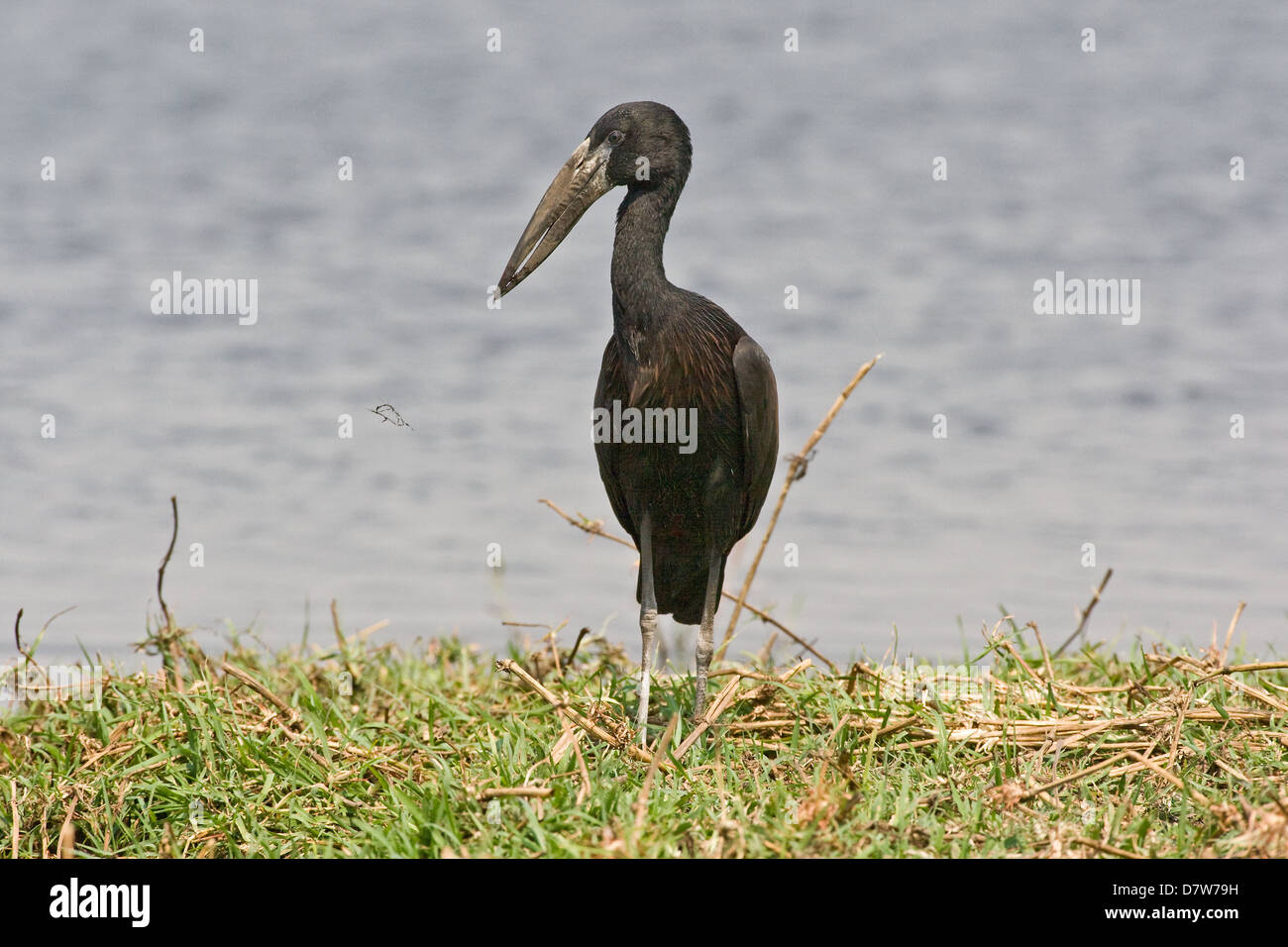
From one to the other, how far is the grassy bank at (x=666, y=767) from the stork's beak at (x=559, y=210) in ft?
5.76

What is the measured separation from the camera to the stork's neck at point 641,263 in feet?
15.8

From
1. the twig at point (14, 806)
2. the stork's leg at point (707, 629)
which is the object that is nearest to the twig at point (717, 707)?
the stork's leg at point (707, 629)

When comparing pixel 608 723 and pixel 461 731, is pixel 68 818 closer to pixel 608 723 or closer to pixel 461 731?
pixel 461 731

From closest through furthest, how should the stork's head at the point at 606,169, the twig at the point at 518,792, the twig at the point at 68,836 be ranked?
the twig at the point at 518,792, the twig at the point at 68,836, the stork's head at the point at 606,169

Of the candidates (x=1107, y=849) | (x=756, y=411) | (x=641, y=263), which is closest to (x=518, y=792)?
(x=1107, y=849)

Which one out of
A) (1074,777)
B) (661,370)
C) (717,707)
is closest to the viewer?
(1074,777)

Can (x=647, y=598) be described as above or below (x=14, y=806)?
above

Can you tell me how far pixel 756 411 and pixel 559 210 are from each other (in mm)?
1200

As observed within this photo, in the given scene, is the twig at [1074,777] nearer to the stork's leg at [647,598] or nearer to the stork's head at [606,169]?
the stork's leg at [647,598]

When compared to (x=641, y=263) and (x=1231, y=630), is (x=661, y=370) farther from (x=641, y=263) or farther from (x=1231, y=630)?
(x=1231, y=630)

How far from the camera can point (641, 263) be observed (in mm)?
4852

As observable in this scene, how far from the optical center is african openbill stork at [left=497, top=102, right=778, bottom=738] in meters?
4.78

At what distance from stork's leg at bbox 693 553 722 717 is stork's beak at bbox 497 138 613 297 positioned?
4.87 feet
